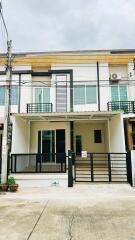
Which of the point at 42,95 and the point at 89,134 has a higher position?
the point at 42,95

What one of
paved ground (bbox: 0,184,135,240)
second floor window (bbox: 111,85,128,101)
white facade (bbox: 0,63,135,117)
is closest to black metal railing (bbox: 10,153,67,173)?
paved ground (bbox: 0,184,135,240)

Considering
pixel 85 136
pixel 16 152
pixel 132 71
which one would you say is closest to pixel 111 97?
pixel 132 71

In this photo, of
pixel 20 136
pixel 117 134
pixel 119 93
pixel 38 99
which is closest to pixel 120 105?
pixel 119 93

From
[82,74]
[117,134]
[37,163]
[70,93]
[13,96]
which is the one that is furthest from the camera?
[82,74]

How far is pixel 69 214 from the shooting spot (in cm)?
597

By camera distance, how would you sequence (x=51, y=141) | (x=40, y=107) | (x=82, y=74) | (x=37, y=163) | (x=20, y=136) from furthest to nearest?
(x=82, y=74) < (x=40, y=107) < (x=51, y=141) < (x=20, y=136) < (x=37, y=163)

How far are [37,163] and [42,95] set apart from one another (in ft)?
21.9

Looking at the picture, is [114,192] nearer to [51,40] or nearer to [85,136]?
[85,136]

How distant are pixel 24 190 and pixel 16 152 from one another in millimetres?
2850

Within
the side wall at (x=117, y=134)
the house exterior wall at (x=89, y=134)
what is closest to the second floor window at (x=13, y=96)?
the house exterior wall at (x=89, y=134)

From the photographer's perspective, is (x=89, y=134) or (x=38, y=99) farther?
(x=89, y=134)

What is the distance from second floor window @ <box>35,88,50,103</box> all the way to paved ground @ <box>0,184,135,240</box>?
27.0ft

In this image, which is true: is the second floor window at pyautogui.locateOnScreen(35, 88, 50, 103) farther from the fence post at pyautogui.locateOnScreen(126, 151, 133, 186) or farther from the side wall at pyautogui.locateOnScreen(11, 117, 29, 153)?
the fence post at pyautogui.locateOnScreen(126, 151, 133, 186)

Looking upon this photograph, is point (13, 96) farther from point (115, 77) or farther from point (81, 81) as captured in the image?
point (115, 77)
